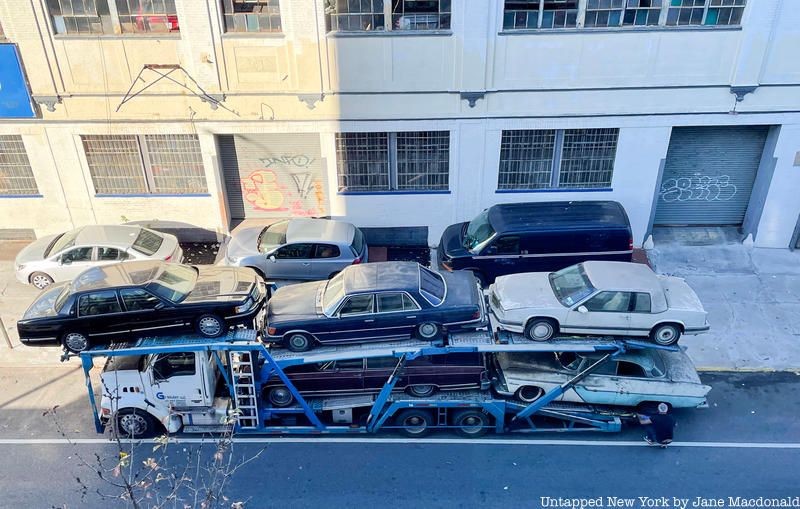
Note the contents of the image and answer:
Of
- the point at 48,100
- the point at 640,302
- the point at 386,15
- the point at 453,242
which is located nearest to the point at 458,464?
the point at 640,302

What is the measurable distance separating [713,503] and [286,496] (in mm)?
6819

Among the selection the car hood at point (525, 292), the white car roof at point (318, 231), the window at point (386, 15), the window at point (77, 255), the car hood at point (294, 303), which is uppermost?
the window at point (386, 15)

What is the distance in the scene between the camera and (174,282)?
36.2ft

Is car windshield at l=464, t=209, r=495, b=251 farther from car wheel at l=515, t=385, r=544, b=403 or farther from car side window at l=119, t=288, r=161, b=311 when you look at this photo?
car side window at l=119, t=288, r=161, b=311

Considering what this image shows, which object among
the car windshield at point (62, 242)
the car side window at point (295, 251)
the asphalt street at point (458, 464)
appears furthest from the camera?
the car windshield at point (62, 242)

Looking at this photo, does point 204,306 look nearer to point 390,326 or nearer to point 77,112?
point 390,326

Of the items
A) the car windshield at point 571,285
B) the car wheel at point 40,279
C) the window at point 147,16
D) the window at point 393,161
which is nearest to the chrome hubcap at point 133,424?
the car wheel at point 40,279

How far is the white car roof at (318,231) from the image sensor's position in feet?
48.3

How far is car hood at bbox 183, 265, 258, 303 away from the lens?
34.9ft

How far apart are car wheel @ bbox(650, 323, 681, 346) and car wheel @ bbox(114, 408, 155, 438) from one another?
29.3ft

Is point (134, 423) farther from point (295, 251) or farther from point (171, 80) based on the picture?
point (171, 80)

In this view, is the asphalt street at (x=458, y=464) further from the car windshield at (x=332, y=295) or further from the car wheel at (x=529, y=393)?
the car windshield at (x=332, y=295)

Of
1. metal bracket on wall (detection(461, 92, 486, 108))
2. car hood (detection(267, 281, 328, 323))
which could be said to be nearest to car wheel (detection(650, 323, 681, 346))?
car hood (detection(267, 281, 328, 323))

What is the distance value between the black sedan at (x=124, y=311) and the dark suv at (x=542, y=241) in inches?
230
